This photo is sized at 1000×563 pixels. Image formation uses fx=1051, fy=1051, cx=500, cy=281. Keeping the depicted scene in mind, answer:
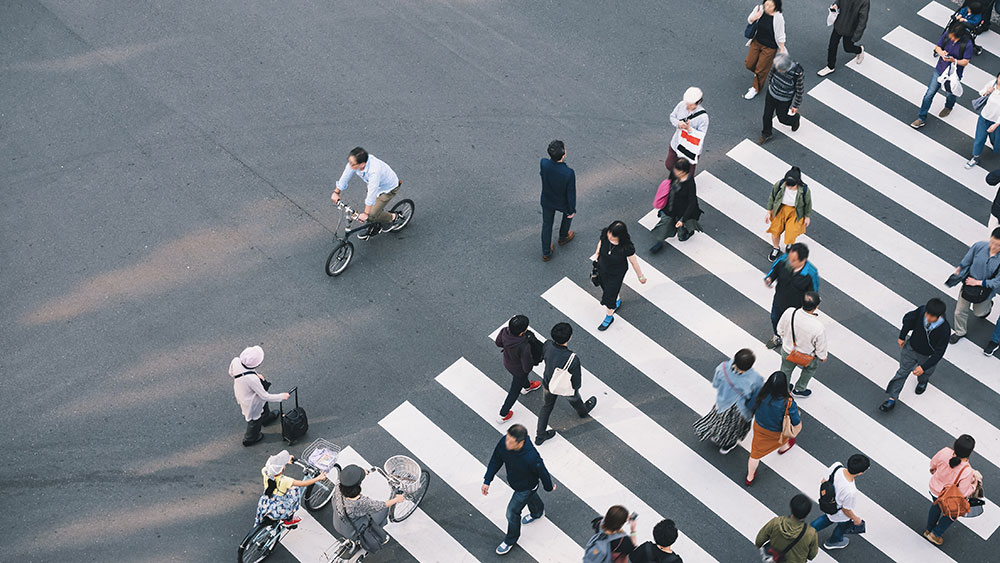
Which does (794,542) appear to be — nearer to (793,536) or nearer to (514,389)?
(793,536)

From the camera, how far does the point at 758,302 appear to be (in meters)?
14.4

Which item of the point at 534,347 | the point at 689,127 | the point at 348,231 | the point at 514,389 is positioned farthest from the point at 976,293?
the point at 348,231

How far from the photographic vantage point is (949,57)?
52.3 feet

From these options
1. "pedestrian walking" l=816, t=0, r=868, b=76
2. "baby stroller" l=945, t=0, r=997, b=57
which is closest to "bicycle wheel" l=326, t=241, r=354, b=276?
"pedestrian walking" l=816, t=0, r=868, b=76

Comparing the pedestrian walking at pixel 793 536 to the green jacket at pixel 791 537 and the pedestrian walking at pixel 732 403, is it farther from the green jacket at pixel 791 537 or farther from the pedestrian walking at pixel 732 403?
the pedestrian walking at pixel 732 403

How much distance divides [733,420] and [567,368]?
2078mm

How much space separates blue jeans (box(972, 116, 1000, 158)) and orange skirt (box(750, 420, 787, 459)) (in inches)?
258

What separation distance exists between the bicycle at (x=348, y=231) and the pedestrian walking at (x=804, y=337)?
5.44m

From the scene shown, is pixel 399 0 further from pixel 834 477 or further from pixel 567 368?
pixel 834 477

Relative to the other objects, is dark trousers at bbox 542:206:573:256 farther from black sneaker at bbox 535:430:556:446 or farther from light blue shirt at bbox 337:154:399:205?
black sneaker at bbox 535:430:556:446

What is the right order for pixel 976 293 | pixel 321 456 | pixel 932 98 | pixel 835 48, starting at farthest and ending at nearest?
1. pixel 835 48
2. pixel 932 98
3. pixel 976 293
4. pixel 321 456

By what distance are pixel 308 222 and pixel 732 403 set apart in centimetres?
666

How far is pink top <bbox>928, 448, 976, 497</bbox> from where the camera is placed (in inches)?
443

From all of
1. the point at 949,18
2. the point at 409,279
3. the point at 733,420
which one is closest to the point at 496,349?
the point at 409,279
